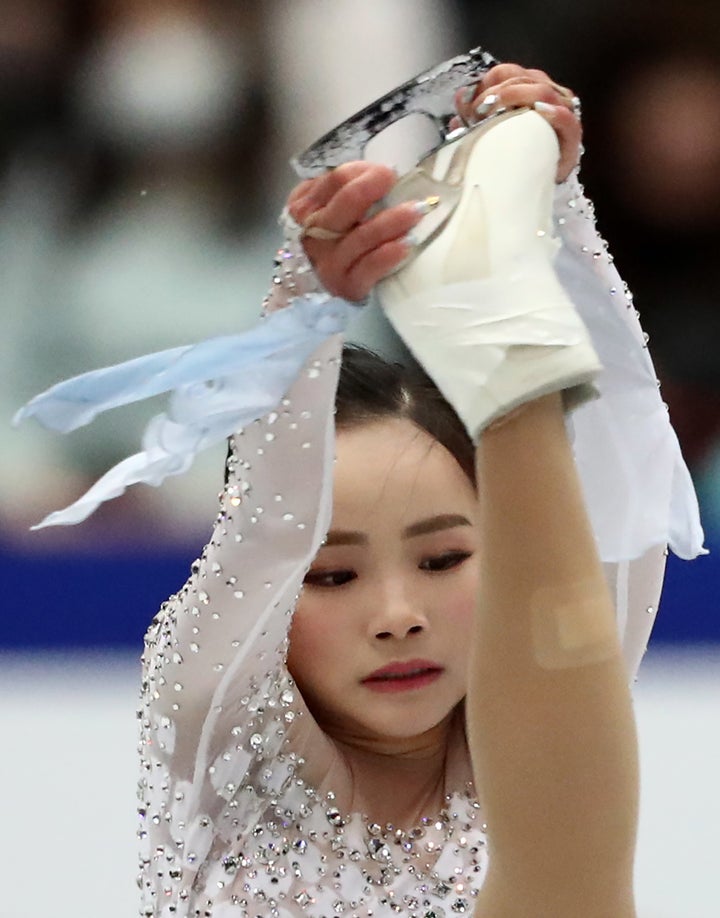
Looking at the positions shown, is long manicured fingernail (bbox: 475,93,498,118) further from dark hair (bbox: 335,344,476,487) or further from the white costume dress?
dark hair (bbox: 335,344,476,487)

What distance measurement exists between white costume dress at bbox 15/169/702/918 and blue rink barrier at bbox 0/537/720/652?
938 millimetres

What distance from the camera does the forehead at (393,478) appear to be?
810 millimetres

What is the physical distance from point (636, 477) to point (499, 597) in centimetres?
29

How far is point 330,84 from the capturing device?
2184 millimetres

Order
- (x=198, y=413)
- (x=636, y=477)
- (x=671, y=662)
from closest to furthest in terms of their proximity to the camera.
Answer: (x=198, y=413) → (x=636, y=477) → (x=671, y=662)

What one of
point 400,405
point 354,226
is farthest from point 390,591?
point 354,226

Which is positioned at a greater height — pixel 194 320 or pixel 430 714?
pixel 194 320

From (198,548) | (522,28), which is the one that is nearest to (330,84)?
(522,28)

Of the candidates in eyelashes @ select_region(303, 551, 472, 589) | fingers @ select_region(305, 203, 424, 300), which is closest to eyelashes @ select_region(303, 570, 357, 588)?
eyelashes @ select_region(303, 551, 472, 589)

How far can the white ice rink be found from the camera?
1.25m

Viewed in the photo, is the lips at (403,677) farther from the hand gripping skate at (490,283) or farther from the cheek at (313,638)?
the hand gripping skate at (490,283)

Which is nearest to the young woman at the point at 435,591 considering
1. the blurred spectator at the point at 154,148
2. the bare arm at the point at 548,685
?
the bare arm at the point at 548,685


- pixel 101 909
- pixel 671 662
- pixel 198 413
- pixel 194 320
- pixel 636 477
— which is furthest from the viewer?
pixel 194 320

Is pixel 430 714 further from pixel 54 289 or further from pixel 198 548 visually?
pixel 54 289
